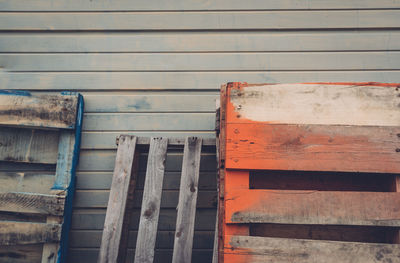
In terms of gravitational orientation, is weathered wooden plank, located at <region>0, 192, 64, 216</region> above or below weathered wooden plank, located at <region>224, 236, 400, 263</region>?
above

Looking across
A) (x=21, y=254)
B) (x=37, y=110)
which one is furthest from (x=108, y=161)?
(x=21, y=254)

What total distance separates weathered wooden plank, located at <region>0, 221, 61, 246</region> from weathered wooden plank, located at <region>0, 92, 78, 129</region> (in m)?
0.74

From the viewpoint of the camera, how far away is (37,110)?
2123 mm

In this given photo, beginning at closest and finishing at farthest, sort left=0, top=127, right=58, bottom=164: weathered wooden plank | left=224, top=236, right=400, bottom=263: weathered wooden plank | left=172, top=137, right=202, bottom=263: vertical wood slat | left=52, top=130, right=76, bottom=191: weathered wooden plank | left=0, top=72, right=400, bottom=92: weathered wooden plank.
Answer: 1. left=224, top=236, right=400, bottom=263: weathered wooden plank
2. left=172, top=137, right=202, bottom=263: vertical wood slat
3. left=52, top=130, right=76, bottom=191: weathered wooden plank
4. left=0, top=127, right=58, bottom=164: weathered wooden plank
5. left=0, top=72, right=400, bottom=92: weathered wooden plank

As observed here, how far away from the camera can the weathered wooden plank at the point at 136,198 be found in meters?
2.17

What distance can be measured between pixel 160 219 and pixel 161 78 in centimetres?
118

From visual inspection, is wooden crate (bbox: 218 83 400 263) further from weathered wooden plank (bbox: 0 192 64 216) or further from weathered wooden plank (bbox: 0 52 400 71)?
weathered wooden plank (bbox: 0 192 64 216)

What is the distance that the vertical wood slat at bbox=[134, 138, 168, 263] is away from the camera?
180 cm

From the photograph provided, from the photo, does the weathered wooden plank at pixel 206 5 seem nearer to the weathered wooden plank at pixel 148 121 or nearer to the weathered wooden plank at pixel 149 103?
the weathered wooden plank at pixel 149 103

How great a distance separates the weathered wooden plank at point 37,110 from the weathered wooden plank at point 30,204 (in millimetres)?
537

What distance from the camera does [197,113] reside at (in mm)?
2273

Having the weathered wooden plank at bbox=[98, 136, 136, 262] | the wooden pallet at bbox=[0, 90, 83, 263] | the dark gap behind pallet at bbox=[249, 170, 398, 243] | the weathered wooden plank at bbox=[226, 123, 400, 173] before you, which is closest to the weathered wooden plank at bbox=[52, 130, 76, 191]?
the wooden pallet at bbox=[0, 90, 83, 263]

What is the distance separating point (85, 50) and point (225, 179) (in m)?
1.71

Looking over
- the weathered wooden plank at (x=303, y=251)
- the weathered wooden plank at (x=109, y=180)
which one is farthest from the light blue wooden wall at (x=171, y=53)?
the weathered wooden plank at (x=303, y=251)
